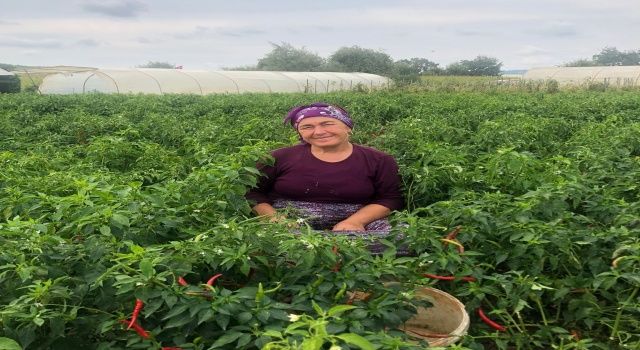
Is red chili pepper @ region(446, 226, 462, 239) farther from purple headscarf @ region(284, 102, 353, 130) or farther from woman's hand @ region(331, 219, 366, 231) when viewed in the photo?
purple headscarf @ region(284, 102, 353, 130)

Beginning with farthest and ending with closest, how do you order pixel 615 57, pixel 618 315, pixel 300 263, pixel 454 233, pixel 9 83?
1. pixel 615 57
2. pixel 9 83
3. pixel 454 233
4. pixel 618 315
5. pixel 300 263

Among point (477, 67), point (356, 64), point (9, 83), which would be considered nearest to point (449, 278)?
point (9, 83)

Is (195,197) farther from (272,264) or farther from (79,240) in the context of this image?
(272,264)

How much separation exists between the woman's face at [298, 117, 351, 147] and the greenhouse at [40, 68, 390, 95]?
15295 millimetres

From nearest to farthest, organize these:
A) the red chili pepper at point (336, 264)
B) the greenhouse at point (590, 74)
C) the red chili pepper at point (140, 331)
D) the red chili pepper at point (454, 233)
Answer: the red chili pepper at point (140, 331) < the red chili pepper at point (336, 264) < the red chili pepper at point (454, 233) < the greenhouse at point (590, 74)

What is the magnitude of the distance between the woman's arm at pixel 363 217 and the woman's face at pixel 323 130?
43cm

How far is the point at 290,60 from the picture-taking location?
40.8 meters

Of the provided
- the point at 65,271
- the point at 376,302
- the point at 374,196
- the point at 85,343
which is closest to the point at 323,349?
the point at 376,302

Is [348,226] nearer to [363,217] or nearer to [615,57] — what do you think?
[363,217]

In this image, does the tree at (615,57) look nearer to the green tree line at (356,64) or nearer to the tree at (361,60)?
the green tree line at (356,64)

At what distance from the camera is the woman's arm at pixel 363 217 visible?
3207 mm

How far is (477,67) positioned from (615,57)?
15.7 metres

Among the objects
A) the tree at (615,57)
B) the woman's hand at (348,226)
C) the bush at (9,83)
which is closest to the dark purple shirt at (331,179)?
the woman's hand at (348,226)

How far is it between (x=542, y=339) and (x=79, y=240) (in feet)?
5.93
